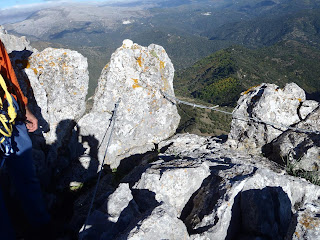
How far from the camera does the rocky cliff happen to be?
4.34m

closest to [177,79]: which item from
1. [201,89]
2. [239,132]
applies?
[201,89]

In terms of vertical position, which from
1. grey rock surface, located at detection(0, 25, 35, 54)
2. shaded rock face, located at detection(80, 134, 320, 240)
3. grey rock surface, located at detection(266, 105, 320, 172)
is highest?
grey rock surface, located at detection(0, 25, 35, 54)

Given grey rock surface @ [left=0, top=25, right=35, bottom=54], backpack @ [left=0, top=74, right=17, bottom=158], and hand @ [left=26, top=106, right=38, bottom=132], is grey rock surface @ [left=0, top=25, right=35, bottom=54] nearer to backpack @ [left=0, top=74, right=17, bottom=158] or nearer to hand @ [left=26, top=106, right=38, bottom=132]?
hand @ [left=26, top=106, right=38, bottom=132]

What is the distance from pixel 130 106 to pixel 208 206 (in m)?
5.11

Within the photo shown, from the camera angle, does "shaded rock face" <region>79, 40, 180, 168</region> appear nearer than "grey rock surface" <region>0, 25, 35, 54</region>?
No

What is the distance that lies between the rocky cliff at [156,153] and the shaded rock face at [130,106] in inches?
1.6

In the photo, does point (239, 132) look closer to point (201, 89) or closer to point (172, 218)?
point (172, 218)

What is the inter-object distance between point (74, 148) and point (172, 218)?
5515 mm

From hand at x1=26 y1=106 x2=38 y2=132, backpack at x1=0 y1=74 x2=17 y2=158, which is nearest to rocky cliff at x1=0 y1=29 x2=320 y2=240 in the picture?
backpack at x1=0 y1=74 x2=17 y2=158

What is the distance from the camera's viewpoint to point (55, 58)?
25.8 feet

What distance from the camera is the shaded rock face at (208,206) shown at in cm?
361

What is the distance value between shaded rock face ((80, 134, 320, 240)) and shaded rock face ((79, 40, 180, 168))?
2815 millimetres

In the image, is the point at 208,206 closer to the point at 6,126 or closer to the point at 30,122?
the point at 6,126

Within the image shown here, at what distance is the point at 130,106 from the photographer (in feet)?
28.1
